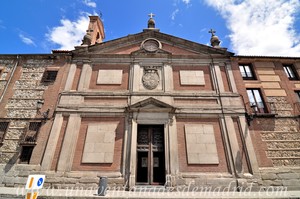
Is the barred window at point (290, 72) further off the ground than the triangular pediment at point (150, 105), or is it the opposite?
the barred window at point (290, 72)

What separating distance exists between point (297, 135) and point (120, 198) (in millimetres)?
9638

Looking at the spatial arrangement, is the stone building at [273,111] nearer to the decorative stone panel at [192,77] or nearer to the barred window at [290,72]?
the barred window at [290,72]

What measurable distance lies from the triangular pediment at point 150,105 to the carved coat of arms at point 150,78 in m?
1.14

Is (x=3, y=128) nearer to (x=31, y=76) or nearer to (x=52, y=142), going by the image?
(x=52, y=142)

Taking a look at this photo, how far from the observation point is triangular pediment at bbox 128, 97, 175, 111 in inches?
366

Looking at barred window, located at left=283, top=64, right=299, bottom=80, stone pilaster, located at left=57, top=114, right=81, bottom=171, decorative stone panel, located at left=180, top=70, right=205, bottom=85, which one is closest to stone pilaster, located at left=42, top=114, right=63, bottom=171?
stone pilaster, located at left=57, top=114, right=81, bottom=171

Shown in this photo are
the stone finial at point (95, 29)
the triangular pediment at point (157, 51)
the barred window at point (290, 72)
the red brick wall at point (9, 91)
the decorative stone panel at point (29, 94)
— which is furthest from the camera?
the stone finial at point (95, 29)

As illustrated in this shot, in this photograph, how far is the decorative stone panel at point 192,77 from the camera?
10.5 metres

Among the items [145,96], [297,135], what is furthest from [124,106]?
[297,135]

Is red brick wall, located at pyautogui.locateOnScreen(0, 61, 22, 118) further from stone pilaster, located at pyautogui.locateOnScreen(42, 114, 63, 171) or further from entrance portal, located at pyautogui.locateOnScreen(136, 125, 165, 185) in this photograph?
entrance portal, located at pyautogui.locateOnScreen(136, 125, 165, 185)

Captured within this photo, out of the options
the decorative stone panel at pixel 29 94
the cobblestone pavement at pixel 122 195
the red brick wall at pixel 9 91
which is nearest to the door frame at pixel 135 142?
the cobblestone pavement at pixel 122 195

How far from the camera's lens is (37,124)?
924 centimetres

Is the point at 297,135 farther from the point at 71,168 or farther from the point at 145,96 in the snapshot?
the point at 71,168

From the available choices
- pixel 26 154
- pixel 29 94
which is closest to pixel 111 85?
pixel 29 94
